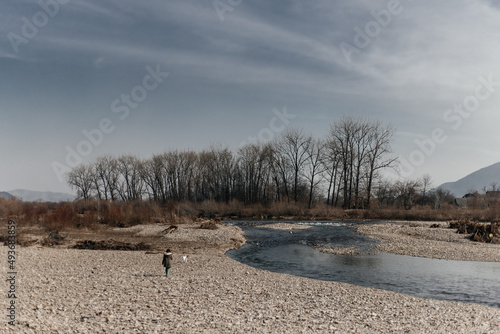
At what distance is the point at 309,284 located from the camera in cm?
1591

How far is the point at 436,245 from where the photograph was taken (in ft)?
95.1

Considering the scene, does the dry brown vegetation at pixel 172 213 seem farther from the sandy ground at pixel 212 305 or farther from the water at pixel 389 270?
the water at pixel 389 270

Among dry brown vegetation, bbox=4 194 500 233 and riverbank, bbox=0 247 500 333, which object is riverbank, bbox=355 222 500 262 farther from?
dry brown vegetation, bbox=4 194 500 233

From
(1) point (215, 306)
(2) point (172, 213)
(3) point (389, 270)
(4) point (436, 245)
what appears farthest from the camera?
(2) point (172, 213)

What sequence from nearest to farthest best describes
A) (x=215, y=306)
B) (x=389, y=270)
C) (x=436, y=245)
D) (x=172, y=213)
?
(x=215, y=306) < (x=389, y=270) < (x=436, y=245) < (x=172, y=213)

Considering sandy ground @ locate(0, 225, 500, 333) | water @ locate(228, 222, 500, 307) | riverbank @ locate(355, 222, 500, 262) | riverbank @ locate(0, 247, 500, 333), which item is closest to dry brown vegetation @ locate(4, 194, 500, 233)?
riverbank @ locate(355, 222, 500, 262)

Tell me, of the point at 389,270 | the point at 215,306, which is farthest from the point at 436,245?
the point at 215,306

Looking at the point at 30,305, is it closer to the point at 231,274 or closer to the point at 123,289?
the point at 123,289

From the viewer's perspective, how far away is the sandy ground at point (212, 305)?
33.9ft

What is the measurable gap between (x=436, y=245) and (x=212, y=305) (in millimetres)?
23220

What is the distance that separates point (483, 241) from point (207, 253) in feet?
77.8

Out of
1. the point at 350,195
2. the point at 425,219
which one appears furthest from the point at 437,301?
the point at 350,195

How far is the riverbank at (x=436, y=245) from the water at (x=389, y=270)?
5.00 feet

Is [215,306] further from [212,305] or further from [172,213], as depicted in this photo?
[172,213]
